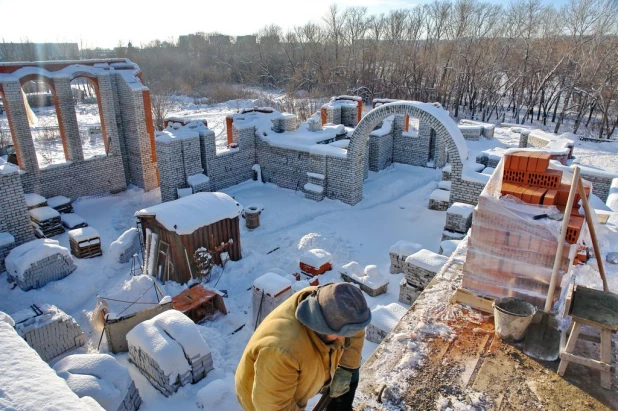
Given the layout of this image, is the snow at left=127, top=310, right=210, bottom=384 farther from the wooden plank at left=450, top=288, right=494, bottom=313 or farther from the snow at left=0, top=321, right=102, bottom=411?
the wooden plank at left=450, top=288, right=494, bottom=313

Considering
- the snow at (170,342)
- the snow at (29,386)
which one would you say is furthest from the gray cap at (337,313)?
the snow at (170,342)

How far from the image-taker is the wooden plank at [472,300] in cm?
417

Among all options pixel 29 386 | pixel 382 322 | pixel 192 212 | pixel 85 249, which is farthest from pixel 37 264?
pixel 382 322

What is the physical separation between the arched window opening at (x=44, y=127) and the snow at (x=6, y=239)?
11.0 ft

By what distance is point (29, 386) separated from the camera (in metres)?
2.81

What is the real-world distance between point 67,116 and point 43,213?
292cm

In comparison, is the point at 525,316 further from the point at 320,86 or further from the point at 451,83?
the point at 320,86

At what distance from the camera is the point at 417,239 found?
9.54 m

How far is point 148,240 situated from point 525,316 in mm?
6795

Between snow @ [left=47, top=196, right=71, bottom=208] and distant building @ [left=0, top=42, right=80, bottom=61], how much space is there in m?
37.4

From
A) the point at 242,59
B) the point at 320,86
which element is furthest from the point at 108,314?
the point at 242,59

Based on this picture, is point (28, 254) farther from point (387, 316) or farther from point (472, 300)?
point (472, 300)

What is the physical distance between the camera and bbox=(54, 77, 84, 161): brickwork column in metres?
11.0

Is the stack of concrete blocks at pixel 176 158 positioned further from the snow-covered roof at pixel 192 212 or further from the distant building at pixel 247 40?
the distant building at pixel 247 40
